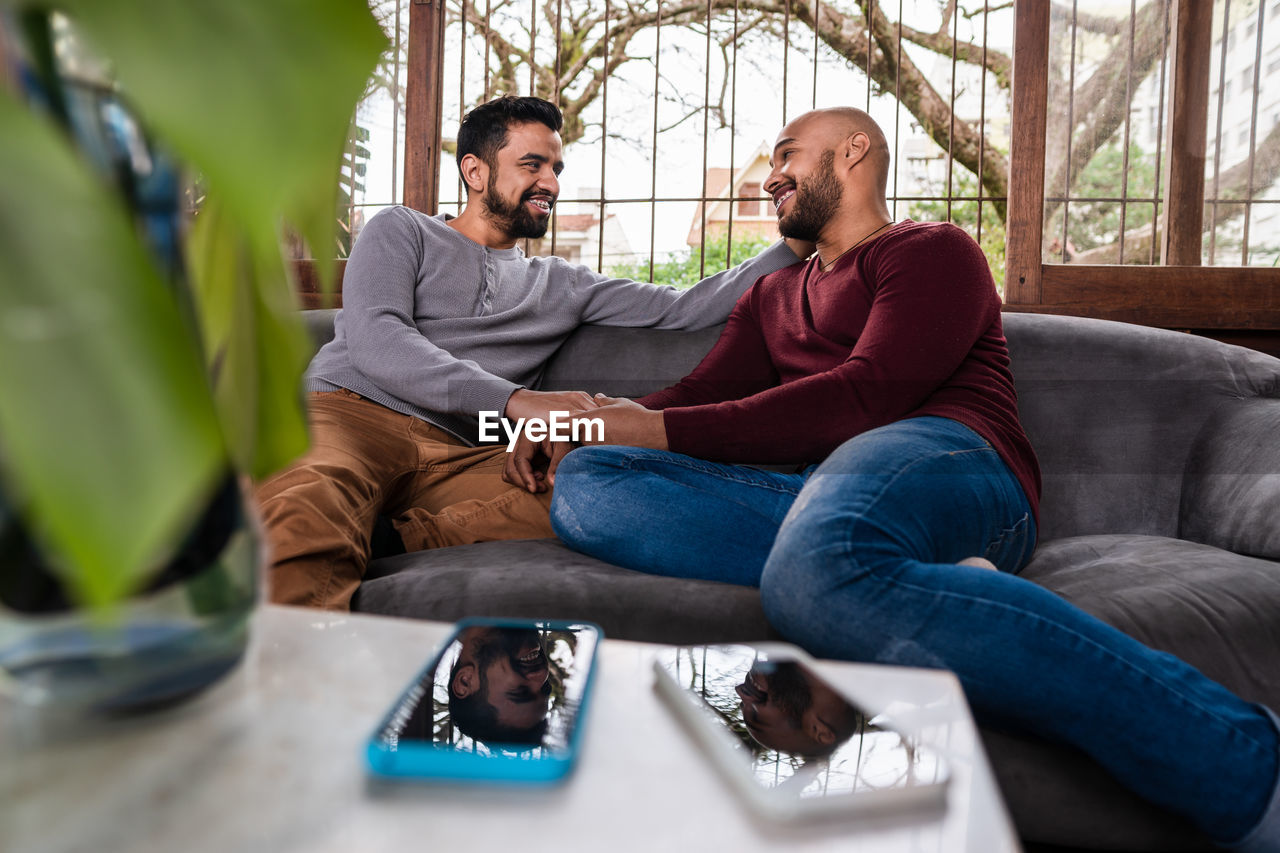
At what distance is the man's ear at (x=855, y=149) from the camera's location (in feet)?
5.28

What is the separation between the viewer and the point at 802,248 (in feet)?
5.69

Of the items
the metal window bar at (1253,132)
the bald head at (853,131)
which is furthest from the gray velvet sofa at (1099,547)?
the metal window bar at (1253,132)

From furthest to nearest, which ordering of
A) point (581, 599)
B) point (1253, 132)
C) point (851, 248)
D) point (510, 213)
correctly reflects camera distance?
1. point (1253, 132)
2. point (510, 213)
3. point (851, 248)
4. point (581, 599)

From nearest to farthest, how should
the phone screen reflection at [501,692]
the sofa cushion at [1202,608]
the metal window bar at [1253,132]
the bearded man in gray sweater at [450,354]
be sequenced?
the phone screen reflection at [501,692] → the sofa cushion at [1202,608] → the bearded man in gray sweater at [450,354] → the metal window bar at [1253,132]

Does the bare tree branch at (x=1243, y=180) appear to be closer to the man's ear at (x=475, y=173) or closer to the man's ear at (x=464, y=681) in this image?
the man's ear at (x=475, y=173)

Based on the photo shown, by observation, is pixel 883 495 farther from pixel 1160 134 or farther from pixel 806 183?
pixel 1160 134

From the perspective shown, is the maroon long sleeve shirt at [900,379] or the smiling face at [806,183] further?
the smiling face at [806,183]

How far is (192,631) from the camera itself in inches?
16.6

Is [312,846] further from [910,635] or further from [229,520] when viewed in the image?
[910,635]

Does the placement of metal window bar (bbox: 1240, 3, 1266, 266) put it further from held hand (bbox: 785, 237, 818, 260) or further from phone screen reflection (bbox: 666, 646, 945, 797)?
phone screen reflection (bbox: 666, 646, 945, 797)

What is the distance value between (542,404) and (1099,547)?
Result: 0.89 meters

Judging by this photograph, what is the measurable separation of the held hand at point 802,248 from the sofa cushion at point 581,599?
33.5 inches

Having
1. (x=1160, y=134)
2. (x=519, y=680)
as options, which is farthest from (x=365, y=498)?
(x=1160, y=134)

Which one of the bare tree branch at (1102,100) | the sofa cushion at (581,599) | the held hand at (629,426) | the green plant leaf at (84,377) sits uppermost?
the bare tree branch at (1102,100)
